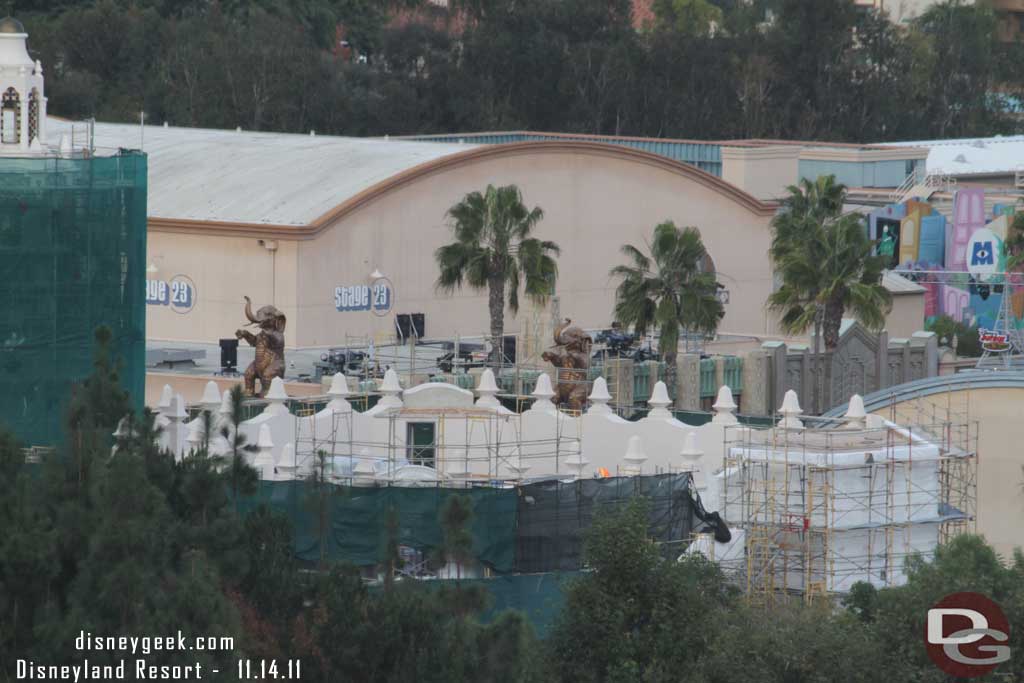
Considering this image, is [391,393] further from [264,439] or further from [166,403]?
[264,439]

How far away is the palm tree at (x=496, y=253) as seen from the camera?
A: 67250mm

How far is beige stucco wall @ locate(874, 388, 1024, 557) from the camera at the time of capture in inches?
1972

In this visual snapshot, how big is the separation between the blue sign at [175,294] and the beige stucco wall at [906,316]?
25.2 meters

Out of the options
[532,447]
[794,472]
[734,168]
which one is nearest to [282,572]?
[794,472]

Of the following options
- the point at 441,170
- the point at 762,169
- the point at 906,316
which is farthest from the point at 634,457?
the point at 762,169

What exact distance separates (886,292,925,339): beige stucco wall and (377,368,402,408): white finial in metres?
40.5

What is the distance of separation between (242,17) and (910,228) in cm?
4802

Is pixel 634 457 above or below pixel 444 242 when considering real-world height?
below

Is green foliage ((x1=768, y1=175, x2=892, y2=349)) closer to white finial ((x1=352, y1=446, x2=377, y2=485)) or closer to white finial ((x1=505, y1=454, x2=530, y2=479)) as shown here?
white finial ((x1=505, y1=454, x2=530, y2=479))

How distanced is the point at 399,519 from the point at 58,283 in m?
9.48

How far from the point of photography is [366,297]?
246 ft

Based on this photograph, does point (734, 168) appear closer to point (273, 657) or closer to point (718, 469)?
point (718, 469)

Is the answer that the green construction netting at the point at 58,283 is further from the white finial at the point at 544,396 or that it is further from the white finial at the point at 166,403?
the white finial at the point at 544,396

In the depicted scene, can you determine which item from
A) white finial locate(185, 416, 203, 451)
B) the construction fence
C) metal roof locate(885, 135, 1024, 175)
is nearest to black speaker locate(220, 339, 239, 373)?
white finial locate(185, 416, 203, 451)
